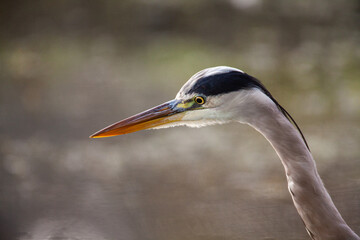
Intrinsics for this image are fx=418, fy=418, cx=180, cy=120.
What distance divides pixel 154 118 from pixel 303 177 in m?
0.40

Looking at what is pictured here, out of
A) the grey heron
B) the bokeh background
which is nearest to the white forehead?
the grey heron

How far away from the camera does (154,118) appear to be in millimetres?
1101

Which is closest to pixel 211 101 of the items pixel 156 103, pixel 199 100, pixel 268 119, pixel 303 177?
pixel 199 100

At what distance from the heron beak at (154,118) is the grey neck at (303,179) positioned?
22 cm

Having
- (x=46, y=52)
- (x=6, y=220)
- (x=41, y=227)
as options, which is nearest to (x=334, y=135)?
(x=41, y=227)

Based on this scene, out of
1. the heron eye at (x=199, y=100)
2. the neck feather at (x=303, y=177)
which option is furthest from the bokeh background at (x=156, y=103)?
the heron eye at (x=199, y=100)

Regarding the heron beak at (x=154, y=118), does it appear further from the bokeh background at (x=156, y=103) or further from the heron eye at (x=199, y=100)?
the bokeh background at (x=156, y=103)

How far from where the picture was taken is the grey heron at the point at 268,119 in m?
0.93

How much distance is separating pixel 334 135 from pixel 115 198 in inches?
44.6

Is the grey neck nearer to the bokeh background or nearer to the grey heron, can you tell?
the grey heron

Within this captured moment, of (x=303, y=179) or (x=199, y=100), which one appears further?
(x=199, y=100)

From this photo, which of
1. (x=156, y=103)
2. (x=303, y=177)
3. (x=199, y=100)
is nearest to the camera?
(x=303, y=177)

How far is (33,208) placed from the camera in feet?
6.18

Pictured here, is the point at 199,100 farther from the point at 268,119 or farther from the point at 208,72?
the point at 268,119
